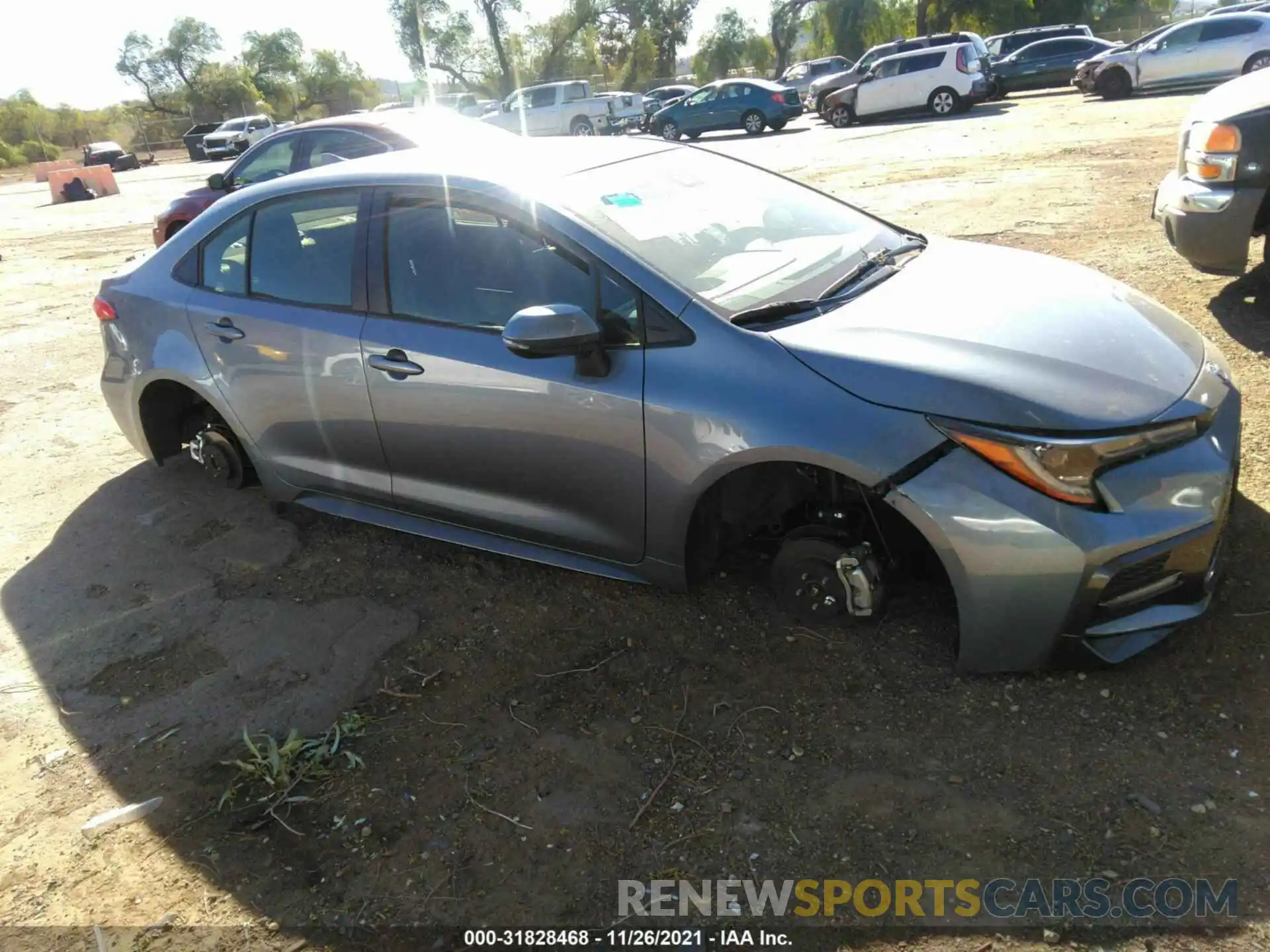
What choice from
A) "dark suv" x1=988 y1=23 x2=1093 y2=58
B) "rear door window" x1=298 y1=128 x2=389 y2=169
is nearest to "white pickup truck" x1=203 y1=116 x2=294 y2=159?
"dark suv" x1=988 y1=23 x2=1093 y2=58

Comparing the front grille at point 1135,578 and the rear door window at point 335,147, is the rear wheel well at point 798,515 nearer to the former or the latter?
the front grille at point 1135,578

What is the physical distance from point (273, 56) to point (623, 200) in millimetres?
84404

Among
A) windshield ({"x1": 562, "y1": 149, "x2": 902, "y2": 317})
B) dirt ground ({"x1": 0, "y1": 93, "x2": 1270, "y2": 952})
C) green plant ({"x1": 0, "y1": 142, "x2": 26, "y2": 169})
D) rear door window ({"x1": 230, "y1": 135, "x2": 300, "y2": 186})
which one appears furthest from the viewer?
green plant ({"x1": 0, "y1": 142, "x2": 26, "y2": 169})

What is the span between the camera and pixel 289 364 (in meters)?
3.80

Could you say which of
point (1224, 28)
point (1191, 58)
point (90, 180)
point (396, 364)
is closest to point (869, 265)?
point (396, 364)

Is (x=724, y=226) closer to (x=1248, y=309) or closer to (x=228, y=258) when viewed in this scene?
(x=228, y=258)

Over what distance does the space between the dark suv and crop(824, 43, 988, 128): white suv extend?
7358mm

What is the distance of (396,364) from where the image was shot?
3.44 m

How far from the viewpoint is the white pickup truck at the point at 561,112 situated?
26.9m

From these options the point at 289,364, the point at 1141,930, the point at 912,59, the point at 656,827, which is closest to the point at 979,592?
the point at 1141,930

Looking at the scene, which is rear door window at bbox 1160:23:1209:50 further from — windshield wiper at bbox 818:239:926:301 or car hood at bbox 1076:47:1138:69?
windshield wiper at bbox 818:239:926:301

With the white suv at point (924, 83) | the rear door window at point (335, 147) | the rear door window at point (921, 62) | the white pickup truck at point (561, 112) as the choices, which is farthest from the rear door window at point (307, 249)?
the white pickup truck at point (561, 112)

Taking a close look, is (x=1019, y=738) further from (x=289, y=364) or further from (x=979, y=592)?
(x=289, y=364)

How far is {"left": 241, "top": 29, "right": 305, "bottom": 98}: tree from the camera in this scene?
2950 inches
